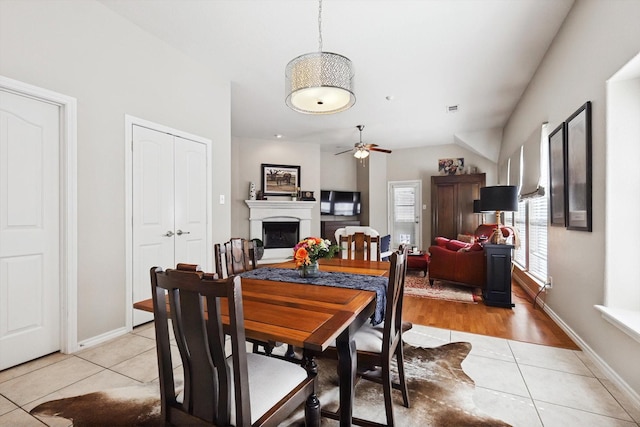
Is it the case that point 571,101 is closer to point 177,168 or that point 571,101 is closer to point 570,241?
point 570,241

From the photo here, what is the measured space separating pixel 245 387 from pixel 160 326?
393 mm

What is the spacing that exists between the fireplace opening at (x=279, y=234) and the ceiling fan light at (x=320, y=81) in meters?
5.13

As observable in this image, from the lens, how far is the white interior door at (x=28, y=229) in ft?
6.95

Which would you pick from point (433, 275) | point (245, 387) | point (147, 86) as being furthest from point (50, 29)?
point (433, 275)

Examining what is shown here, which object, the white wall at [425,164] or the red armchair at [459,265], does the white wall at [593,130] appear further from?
the white wall at [425,164]

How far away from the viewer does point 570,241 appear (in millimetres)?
2727

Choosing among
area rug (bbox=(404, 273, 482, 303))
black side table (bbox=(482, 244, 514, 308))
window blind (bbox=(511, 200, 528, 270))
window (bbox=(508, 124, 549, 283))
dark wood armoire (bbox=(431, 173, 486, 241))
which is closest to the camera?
window (bbox=(508, 124, 549, 283))

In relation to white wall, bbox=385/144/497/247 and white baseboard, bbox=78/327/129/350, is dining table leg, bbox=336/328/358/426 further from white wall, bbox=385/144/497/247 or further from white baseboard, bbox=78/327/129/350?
white wall, bbox=385/144/497/247

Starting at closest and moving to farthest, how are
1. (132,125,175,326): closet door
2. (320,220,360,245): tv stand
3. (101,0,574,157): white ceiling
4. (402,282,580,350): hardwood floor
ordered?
(101,0,574,157): white ceiling
(402,282,580,350): hardwood floor
(132,125,175,326): closet door
(320,220,360,245): tv stand

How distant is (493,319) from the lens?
10.6 feet

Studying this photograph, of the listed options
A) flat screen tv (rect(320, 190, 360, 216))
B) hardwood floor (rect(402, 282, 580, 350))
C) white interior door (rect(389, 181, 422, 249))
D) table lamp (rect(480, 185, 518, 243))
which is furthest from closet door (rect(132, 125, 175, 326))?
white interior door (rect(389, 181, 422, 249))

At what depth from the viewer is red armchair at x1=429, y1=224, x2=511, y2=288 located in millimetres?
4074

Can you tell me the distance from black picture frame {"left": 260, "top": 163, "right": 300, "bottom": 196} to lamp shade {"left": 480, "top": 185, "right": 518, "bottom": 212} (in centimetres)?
432

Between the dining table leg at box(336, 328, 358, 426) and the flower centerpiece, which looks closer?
the dining table leg at box(336, 328, 358, 426)
